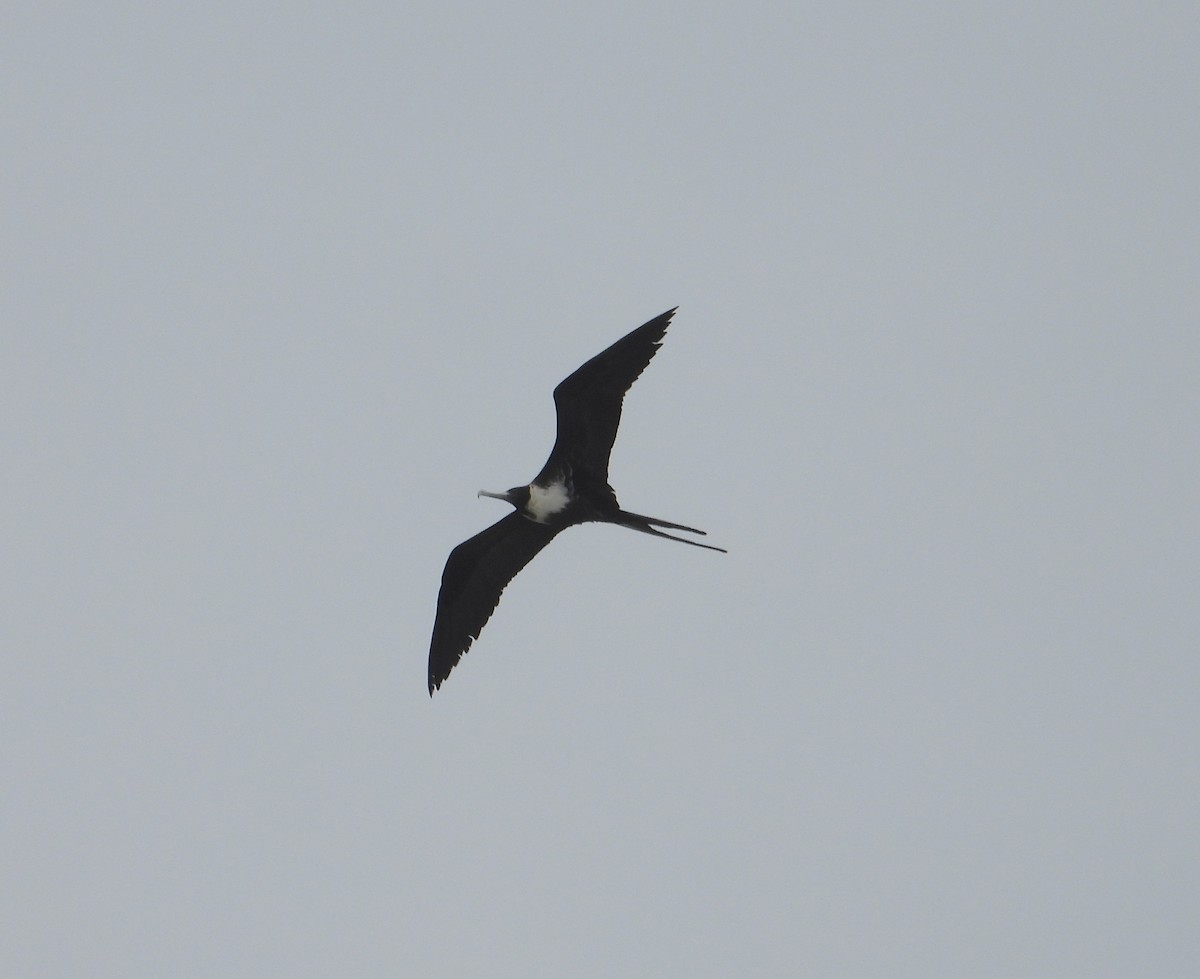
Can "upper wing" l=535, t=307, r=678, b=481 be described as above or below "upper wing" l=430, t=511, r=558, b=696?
above

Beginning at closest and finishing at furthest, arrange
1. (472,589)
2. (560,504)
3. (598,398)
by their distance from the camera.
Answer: (598,398)
(560,504)
(472,589)

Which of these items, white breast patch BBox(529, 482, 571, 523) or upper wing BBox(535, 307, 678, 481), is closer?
upper wing BBox(535, 307, 678, 481)

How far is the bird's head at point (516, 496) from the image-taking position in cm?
1055

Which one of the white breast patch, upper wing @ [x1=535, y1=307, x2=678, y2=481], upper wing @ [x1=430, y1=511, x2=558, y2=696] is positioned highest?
upper wing @ [x1=535, y1=307, x2=678, y2=481]

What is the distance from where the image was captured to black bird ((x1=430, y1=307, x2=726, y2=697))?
9667mm

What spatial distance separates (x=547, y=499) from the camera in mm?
10477

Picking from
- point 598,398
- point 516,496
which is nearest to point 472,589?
point 516,496

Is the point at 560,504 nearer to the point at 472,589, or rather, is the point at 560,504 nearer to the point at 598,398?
the point at 598,398

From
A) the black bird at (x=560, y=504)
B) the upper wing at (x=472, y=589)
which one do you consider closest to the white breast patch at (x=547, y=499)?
the black bird at (x=560, y=504)

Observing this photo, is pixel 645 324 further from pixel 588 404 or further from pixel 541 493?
pixel 541 493

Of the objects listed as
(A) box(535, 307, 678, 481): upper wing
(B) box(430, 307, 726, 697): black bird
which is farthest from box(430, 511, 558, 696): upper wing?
(A) box(535, 307, 678, 481): upper wing

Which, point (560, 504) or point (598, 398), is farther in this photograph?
point (560, 504)

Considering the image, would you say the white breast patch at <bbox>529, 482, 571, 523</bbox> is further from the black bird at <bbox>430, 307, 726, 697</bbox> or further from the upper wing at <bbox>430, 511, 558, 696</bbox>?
the upper wing at <bbox>430, 511, 558, 696</bbox>

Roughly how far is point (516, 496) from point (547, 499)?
257 mm
